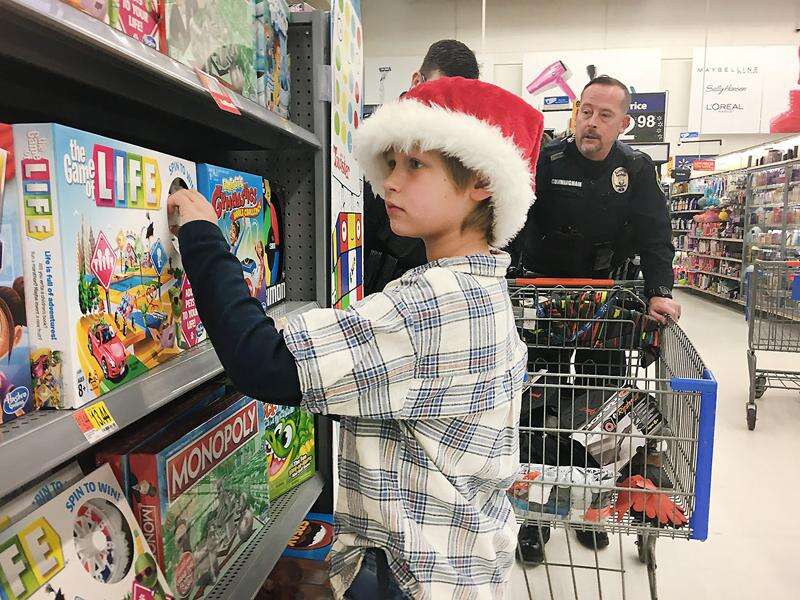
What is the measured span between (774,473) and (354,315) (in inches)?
130

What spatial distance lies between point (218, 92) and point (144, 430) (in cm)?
65

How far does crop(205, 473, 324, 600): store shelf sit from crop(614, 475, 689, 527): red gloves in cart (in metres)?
0.87

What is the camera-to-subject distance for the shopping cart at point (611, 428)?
60.3 inches

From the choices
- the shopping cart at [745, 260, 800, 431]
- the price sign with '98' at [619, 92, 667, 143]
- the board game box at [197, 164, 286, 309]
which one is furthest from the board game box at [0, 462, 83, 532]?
the price sign with '98' at [619, 92, 667, 143]

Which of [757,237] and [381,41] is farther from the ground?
[381,41]

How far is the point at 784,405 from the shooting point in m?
4.40

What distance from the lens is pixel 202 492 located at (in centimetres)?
118

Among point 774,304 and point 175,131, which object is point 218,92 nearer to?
point 175,131

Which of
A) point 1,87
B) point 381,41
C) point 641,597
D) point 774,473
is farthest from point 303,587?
point 381,41

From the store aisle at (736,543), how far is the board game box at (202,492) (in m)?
1.30

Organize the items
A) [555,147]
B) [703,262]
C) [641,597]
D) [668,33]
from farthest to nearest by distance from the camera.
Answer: [703,262], [668,33], [555,147], [641,597]

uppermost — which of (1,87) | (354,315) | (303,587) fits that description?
(1,87)

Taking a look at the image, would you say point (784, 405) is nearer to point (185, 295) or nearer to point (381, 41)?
point (185, 295)

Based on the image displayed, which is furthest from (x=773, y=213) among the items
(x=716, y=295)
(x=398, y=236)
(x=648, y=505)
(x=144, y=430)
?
(x=144, y=430)
